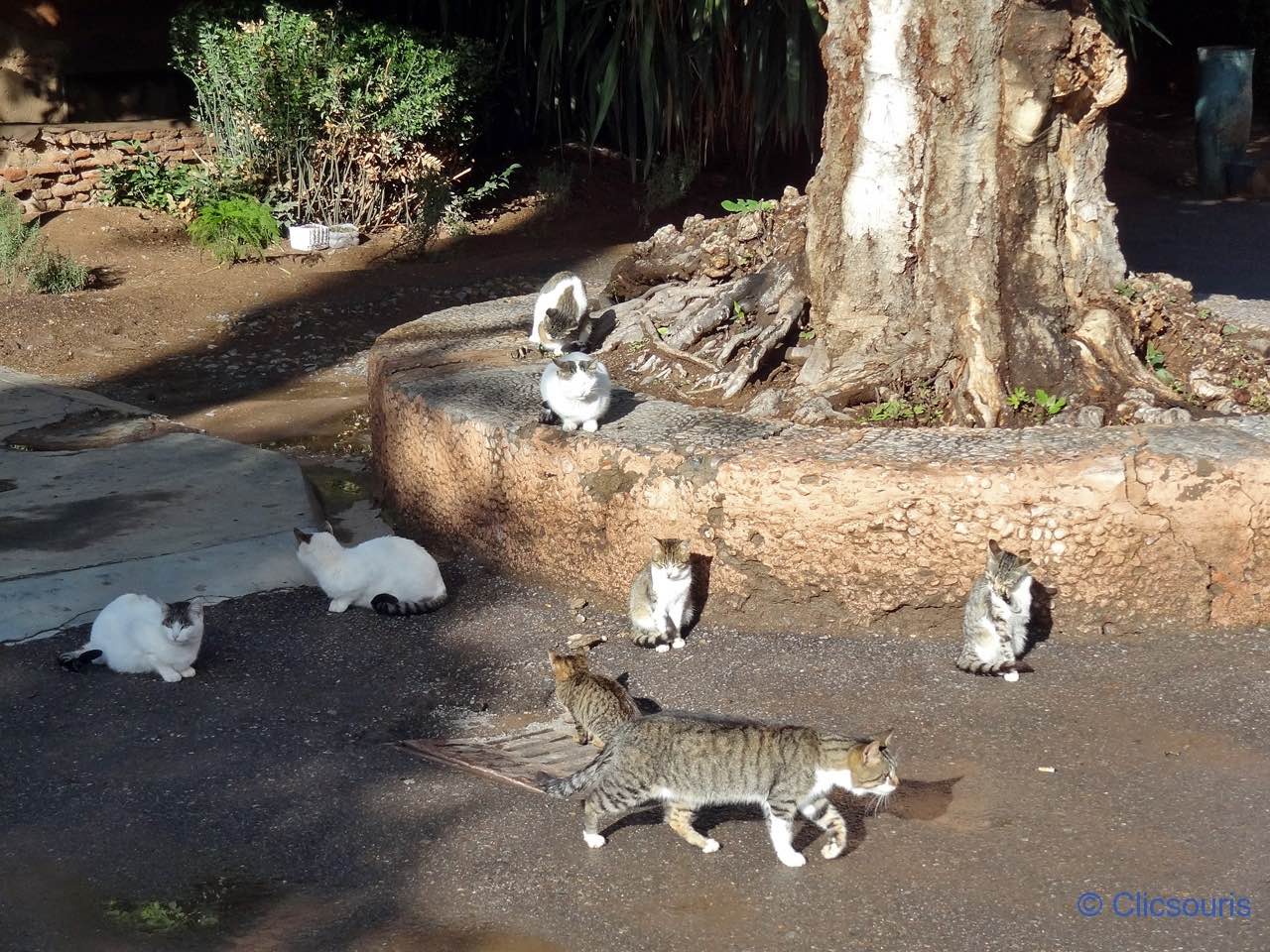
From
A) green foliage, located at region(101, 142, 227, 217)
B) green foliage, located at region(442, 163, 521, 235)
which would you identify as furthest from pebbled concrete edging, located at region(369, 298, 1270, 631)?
green foliage, located at region(101, 142, 227, 217)

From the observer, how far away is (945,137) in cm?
579

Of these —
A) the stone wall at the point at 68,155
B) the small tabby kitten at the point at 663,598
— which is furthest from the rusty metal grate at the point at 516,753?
the stone wall at the point at 68,155

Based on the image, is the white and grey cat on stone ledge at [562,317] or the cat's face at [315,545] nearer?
the cat's face at [315,545]

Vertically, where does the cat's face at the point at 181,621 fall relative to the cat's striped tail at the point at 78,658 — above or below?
above

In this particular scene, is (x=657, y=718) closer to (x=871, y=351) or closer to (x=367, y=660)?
(x=367, y=660)

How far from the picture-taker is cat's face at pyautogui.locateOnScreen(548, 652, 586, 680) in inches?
180

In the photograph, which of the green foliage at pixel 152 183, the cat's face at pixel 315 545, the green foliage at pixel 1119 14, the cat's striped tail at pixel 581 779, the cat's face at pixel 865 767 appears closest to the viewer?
the cat's face at pixel 865 767

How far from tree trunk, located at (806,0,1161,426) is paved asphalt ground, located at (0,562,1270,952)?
4.40ft

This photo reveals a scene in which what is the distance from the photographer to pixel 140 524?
21.2 feet

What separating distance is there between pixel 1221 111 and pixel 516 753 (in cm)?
1292

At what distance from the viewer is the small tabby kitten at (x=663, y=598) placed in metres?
5.04

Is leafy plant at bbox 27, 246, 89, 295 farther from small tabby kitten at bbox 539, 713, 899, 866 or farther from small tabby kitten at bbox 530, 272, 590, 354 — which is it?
small tabby kitten at bbox 539, 713, 899, 866

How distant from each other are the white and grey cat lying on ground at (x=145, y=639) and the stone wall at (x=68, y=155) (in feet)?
28.8

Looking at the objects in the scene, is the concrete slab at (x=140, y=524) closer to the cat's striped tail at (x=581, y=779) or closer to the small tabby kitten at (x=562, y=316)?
the small tabby kitten at (x=562, y=316)
